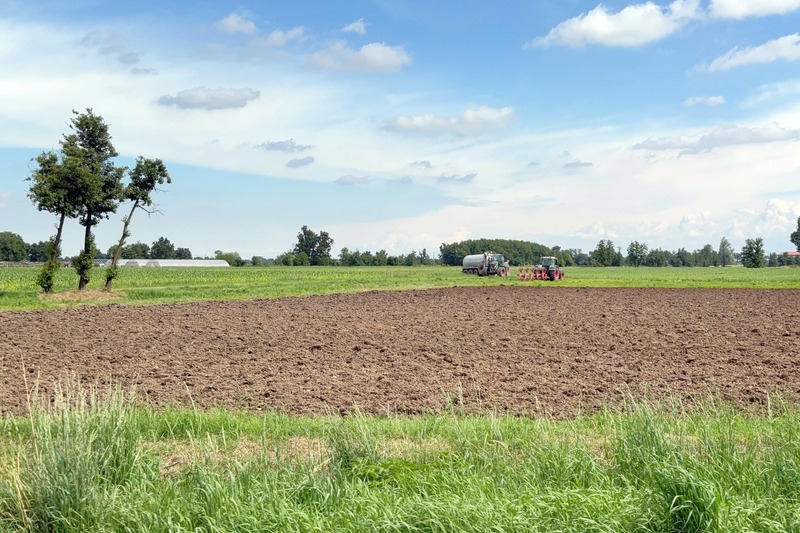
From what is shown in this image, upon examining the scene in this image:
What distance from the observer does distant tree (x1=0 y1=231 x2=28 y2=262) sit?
17712cm

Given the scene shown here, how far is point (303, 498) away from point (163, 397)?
22.7 ft

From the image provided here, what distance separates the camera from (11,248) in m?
178

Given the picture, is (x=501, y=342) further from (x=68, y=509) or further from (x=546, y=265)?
(x=546, y=265)

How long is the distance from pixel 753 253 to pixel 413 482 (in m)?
161

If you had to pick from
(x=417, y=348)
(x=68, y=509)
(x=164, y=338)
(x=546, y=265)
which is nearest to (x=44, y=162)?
(x=164, y=338)

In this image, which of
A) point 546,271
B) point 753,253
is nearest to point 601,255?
point 753,253

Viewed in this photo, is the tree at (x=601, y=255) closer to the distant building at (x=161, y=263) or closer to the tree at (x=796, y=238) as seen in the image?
the tree at (x=796, y=238)

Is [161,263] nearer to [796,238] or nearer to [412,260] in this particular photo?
[412,260]

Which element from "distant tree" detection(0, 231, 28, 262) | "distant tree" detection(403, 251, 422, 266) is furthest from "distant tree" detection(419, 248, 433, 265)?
"distant tree" detection(0, 231, 28, 262)

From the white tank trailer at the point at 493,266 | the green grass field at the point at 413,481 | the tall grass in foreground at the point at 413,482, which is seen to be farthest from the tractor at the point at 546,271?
the tall grass in foreground at the point at 413,482

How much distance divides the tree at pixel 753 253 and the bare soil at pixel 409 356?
131 m

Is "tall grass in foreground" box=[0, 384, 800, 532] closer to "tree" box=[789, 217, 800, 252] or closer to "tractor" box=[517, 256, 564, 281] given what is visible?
"tractor" box=[517, 256, 564, 281]

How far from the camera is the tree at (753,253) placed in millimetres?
147250

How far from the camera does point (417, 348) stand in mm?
18328
